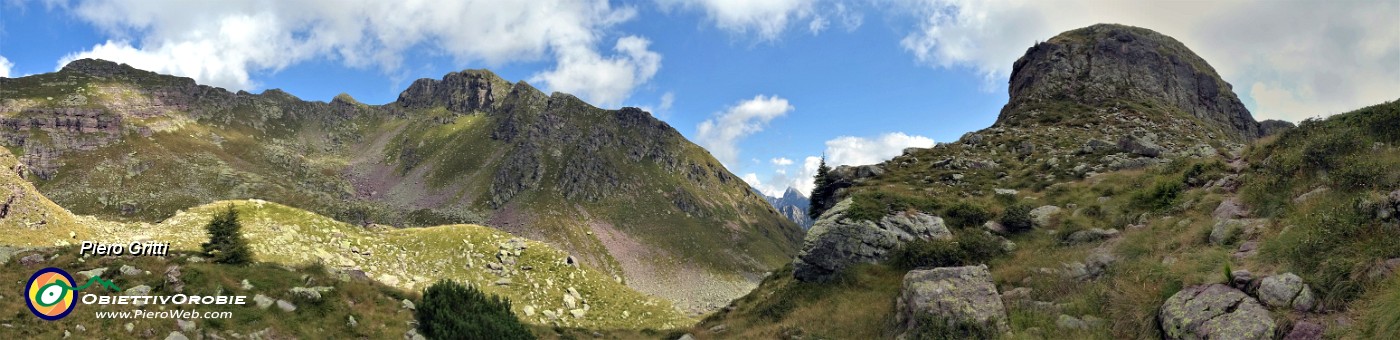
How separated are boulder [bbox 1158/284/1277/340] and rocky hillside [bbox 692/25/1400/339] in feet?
0.11

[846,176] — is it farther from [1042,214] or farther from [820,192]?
[1042,214]

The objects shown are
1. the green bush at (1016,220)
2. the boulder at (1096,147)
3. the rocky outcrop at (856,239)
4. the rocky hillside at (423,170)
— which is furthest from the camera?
the rocky hillside at (423,170)

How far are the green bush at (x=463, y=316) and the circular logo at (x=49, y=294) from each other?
891 cm

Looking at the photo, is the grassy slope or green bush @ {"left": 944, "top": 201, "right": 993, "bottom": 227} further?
green bush @ {"left": 944, "top": 201, "right": 993, "bottom": 227}

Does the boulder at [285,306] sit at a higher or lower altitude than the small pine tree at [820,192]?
lower

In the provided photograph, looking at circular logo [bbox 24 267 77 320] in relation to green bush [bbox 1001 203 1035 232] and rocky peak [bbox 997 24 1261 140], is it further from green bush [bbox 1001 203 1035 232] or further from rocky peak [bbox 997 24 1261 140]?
rocky peak [bbox 997 24 1261 140]

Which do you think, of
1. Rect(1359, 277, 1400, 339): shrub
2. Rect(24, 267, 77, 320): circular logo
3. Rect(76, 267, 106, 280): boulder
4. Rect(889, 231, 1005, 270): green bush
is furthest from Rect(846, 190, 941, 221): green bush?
Rect(76, 267, 106, 280): boulder

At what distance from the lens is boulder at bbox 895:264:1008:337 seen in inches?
590

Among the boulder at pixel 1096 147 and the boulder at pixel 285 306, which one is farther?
the boulder at pixel 1096 147

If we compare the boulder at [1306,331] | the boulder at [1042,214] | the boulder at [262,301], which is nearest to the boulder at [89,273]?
the boulder at [262,301]

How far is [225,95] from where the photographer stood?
179m

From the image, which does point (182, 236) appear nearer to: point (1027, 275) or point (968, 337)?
point (968, 337)

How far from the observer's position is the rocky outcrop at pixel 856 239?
76.7ft

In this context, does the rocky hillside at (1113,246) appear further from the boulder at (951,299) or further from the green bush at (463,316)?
the green bush at (463,316)
